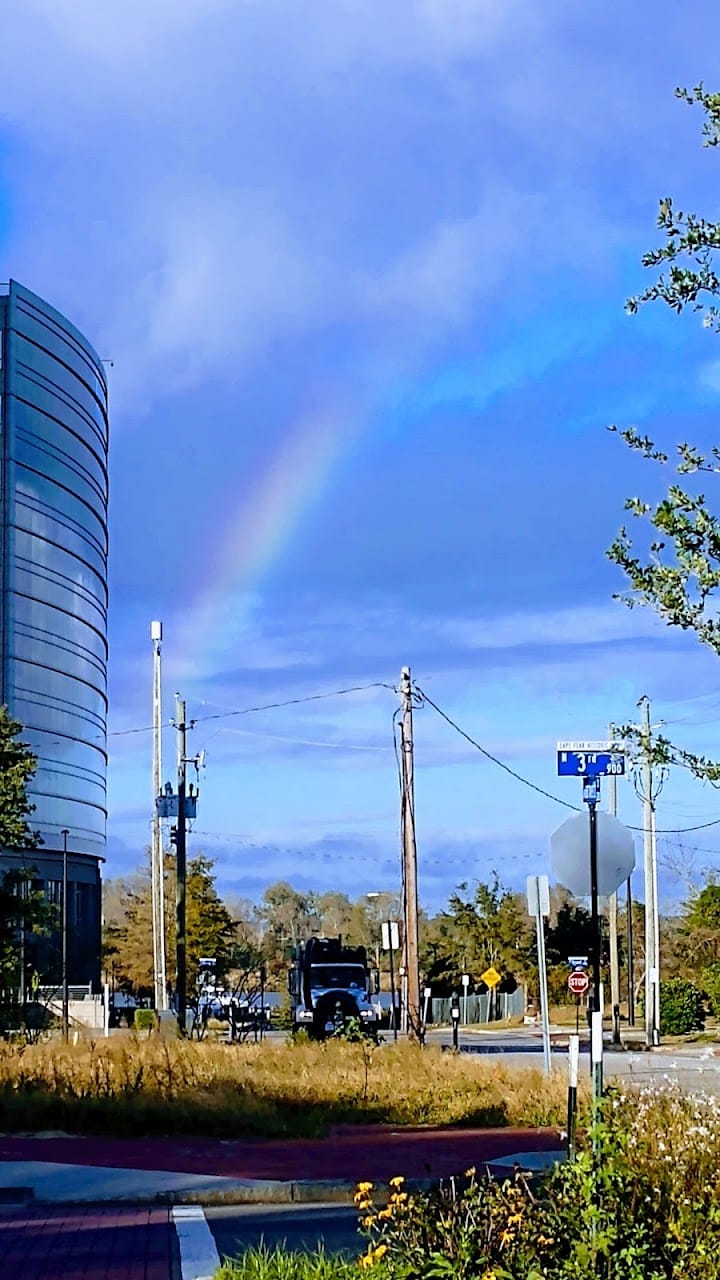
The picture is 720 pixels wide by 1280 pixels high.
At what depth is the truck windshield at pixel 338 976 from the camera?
46.5m

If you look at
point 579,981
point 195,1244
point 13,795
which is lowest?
point 195,1244

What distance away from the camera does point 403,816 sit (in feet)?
114

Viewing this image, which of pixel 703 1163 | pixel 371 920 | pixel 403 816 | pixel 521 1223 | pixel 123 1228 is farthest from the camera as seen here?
pixel 371 920

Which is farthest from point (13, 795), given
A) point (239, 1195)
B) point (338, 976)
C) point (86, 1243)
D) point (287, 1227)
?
point (86, 1243)

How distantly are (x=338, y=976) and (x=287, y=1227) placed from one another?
35227mm

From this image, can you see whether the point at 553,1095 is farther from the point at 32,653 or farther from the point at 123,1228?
the point at 32,653

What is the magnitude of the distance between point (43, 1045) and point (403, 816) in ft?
44.5

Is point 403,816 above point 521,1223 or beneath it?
above

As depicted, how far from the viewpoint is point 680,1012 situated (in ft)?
171

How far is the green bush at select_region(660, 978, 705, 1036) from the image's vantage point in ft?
172

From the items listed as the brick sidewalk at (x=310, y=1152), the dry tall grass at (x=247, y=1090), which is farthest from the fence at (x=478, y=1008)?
the brick sidewalk at (x=310, y=1152)

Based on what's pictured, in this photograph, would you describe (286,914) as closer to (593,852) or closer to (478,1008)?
(478,1008)

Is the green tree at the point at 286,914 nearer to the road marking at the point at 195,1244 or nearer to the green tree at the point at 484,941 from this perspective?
the green tree at the point at 484,941

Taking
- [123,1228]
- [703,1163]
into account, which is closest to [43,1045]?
[123,1228]
